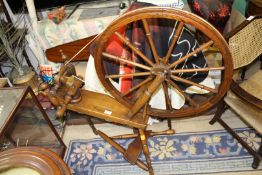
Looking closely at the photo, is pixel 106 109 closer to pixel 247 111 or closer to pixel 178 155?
pixel 178 155

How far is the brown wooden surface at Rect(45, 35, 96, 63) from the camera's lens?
94.4 inches

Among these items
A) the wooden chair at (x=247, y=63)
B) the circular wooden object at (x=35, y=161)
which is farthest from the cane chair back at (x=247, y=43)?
the circular wooden object at (x=35, y=161)

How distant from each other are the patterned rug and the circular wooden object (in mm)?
784

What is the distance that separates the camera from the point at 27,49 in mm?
2742

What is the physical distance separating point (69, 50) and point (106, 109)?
3.98 feet

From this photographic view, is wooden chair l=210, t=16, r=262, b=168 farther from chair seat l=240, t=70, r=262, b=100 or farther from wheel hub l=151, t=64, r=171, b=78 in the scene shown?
wheel hub l=151, t=64, r=171, b=78

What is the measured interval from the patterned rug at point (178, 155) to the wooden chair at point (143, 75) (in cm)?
14

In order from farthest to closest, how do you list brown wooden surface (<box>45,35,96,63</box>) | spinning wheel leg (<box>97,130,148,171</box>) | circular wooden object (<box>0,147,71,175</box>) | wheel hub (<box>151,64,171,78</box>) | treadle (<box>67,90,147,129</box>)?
brown wooden surface (<box>45,35,96,63</box>) → spinning wheel leg (<box>97,130,148,171</box>) → treadle (<box>67,90,147,129</box>) → wheel hub (<box>151,64,171,78</box>) → circular wooden object (<box>0,147,71,175</box>)

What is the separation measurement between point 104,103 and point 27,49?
1.67 metres

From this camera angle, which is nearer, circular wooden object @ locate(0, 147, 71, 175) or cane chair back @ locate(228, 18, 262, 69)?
circular wooden object @ locate(0, 147, 71, 175)

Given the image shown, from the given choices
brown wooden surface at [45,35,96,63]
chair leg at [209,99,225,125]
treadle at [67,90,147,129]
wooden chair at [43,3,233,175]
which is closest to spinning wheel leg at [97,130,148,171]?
wooden chair at [43,3,233,175]

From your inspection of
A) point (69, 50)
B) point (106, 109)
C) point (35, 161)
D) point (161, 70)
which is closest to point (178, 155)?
point (106, 109)

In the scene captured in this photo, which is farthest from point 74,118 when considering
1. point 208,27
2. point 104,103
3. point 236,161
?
point 208,27

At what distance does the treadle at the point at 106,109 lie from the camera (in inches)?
55.4
